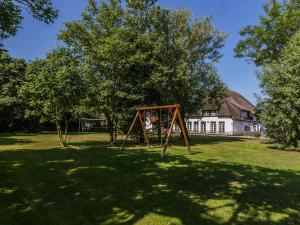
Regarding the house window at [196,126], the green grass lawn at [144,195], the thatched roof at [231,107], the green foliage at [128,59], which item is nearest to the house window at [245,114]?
the thatched roof at [231,107]

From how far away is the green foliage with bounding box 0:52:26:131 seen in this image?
37.5 metres

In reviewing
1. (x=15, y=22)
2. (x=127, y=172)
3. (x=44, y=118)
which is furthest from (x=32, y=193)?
(x=44, y=118)

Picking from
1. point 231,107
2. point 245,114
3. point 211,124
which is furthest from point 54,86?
point 245,114

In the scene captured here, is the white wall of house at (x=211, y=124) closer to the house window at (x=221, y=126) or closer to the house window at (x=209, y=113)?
the house window at (x=221, y=126)

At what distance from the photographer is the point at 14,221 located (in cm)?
537

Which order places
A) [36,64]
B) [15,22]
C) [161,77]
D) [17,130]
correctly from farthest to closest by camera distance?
[17,130] < [161,77] < [36,64] < [15,22]

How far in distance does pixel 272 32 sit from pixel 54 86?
94.8ft

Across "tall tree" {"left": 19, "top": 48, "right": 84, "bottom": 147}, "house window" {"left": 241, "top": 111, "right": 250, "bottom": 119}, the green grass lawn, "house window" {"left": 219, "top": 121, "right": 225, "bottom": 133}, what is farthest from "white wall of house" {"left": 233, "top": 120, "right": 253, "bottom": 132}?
the green grass lawn

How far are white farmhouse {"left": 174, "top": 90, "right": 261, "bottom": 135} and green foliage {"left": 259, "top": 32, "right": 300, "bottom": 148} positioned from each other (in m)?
34.1

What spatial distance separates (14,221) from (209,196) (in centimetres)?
434

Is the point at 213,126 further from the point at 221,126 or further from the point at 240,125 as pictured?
the point at 240,125

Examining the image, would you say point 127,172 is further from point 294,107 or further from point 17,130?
point 17,130

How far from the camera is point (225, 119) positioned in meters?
59.2

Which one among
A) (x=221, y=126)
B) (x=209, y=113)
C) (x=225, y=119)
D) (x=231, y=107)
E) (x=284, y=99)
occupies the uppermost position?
(x=231, y=107)
